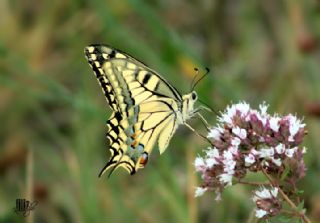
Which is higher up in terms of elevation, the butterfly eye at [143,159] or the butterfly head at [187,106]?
the butterfly head at [187,106]

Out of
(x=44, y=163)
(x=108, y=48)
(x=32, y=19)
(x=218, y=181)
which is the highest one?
(x=32, y=19)

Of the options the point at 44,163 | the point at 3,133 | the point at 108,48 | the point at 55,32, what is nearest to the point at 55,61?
the point at 55,32

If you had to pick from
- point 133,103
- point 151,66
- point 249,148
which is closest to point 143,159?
point 133,103

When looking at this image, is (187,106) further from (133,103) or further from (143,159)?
(143,159)

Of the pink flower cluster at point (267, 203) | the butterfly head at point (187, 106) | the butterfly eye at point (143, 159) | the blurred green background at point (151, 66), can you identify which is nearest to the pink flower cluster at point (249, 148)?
the pink flower cluster at point (267, 203)

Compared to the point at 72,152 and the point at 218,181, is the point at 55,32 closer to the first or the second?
the point at 72,152

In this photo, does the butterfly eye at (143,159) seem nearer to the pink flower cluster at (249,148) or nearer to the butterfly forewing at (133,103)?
the butterfly forewing at (133,103)

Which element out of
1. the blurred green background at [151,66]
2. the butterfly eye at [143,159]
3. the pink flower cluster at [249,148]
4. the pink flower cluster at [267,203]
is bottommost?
the pink flower cluster at [267,203]
